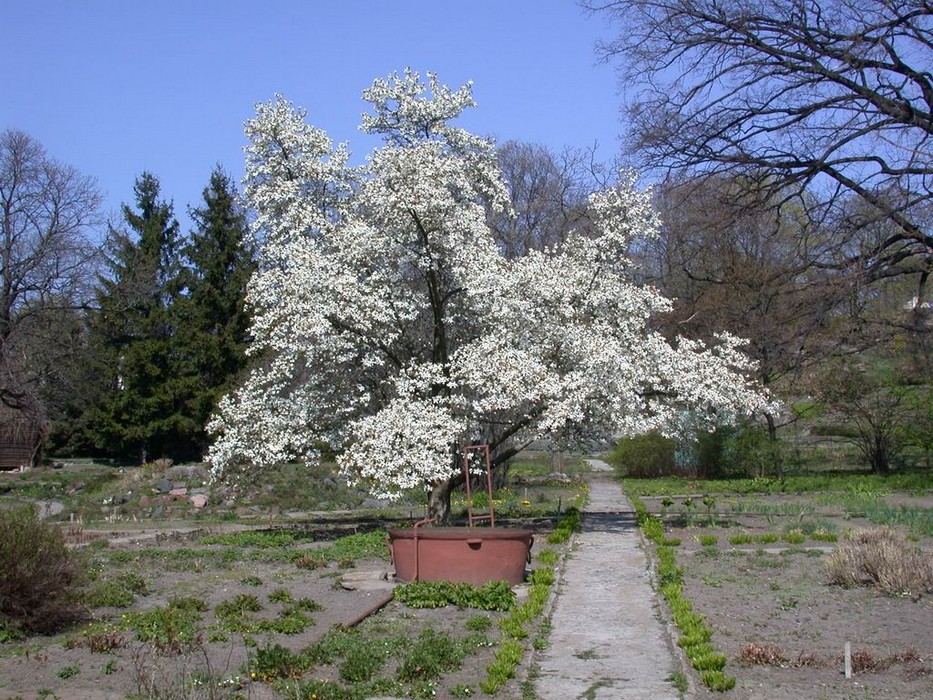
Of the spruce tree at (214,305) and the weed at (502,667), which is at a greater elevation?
the spruce tree at (214,305)

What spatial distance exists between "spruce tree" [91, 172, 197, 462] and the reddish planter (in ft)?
100

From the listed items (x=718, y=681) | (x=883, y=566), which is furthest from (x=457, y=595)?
(x=883, y=566)

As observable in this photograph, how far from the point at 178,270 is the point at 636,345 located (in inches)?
1242

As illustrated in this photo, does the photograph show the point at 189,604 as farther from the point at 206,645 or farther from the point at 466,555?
the point at 466,555

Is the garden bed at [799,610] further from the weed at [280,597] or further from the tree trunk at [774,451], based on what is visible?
the tree trunk at [774,451]

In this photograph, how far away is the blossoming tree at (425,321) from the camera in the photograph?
1734 centimetres

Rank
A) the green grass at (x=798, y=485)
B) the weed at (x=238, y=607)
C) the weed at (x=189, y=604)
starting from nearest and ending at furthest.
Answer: the weed at (x=238, y=607)
the weed at (x=189, y=604)
the green grass at (x=798, y=485)

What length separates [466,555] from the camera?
1282cm

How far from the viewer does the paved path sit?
8.48 meters

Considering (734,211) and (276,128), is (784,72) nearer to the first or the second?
(734,211)

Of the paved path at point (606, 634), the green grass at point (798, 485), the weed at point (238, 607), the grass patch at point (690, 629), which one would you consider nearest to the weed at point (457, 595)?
the paved path at point (606, 634)

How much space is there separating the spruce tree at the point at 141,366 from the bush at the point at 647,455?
17.5 metres

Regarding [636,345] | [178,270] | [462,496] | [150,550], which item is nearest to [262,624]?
[150,550]

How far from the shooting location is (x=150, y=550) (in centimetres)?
1722
